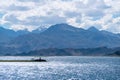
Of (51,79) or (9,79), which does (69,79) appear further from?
(9,79)

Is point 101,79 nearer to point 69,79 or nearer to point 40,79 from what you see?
point 69,79

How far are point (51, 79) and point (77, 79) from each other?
13251mm

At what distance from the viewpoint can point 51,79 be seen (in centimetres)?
16950

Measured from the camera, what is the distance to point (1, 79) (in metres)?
167

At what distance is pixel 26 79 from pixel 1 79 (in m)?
12.5

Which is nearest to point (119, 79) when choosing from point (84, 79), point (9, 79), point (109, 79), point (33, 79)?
point (109, 79)

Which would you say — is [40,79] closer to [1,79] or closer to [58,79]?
[58,79]

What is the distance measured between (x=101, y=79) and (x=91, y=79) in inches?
195

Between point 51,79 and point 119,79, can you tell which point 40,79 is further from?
point 119,79

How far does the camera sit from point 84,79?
16788 centimetres

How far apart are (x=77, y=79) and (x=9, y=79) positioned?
1333 inches

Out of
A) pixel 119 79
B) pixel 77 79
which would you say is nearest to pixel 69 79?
pixel 77 79

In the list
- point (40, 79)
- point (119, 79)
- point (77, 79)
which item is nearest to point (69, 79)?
point (77, 79)

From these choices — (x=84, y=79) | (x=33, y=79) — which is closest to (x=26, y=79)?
(x=33, y=79)
